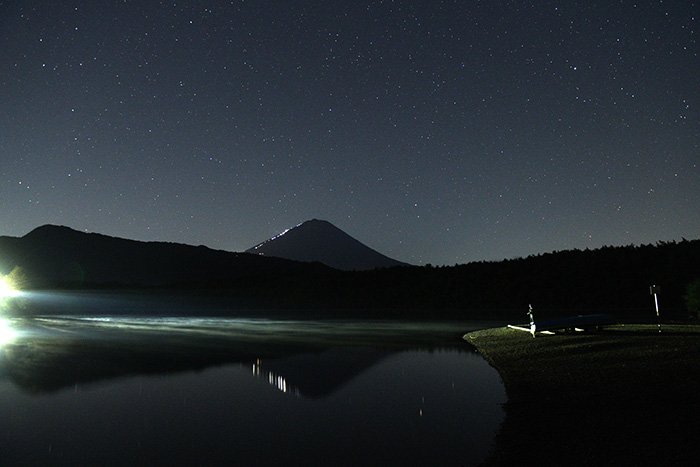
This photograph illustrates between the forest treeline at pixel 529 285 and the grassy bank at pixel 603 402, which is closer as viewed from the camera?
the grassy bank at pixel 603 402

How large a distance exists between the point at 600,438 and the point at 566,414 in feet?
6.11

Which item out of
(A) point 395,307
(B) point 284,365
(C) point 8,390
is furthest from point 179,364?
(A) point 395,307

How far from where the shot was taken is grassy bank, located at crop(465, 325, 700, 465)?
9.07 metres

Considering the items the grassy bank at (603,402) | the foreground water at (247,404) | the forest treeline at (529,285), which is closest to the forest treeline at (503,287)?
the forest treeline at (529,285)

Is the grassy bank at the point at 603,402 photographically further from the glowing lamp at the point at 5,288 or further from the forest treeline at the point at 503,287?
the glowing lamp at the point at 5,288

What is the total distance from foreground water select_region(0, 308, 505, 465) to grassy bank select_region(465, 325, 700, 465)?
840 millimetres

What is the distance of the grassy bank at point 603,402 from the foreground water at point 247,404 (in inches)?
33.1

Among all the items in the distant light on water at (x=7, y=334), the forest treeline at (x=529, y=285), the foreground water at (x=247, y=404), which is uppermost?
the forest treeline at (x=529, y=285)

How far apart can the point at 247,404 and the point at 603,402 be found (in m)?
8.26

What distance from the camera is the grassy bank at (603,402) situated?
9.07 meters

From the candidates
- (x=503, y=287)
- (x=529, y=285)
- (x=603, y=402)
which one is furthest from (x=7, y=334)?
(x=529, y=285)

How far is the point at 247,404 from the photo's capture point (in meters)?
14.8

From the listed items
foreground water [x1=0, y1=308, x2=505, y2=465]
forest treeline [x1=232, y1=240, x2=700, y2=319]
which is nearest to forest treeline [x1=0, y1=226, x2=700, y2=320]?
forest treeline [x1=232, y1=240, x2=700, y2=319]

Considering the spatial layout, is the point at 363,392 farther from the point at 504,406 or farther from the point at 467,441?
the point at 467,441
